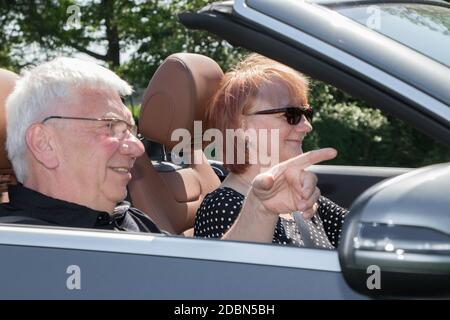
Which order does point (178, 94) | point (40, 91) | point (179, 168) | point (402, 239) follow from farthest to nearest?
point (179, 168), point (178, 94), point (40, 91), point (402, 239)

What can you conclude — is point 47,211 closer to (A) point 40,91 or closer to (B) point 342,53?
(A) point 40,91

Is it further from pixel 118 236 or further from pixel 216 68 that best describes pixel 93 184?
pixel 216 68

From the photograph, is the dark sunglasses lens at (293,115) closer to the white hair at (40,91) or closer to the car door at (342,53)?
the white hair at (40,91)

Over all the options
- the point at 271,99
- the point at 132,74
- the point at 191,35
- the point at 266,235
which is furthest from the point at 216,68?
the point at 132,74

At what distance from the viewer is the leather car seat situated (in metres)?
3.29

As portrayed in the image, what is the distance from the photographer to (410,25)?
2119 millimetres

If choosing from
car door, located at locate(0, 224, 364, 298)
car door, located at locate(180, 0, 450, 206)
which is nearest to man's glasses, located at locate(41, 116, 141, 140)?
car door, located at locate(0, 224, 364, 298)

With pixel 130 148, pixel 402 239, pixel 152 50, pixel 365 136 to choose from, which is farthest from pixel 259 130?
pixel 152 50

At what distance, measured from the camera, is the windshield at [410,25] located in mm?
1951

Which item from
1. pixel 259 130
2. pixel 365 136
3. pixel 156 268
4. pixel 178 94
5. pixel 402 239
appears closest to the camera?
pixel 402 239

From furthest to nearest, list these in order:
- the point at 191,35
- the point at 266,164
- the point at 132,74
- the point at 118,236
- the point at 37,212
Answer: the point at 132,74, the point at 191,35, the point at 266,164, the point at 37,212, the point at 118,236

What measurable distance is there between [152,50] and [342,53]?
42.5 ft

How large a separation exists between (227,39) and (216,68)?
145 centimetres

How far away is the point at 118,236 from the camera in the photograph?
2006mm
